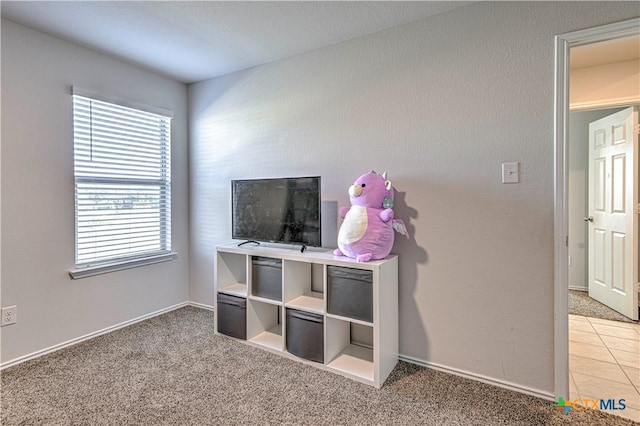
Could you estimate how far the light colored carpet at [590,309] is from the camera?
9.82 ft

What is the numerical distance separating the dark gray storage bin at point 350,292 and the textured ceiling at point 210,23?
166 centimetres

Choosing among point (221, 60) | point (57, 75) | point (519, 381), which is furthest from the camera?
point (221, 60)

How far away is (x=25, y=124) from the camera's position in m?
2.21

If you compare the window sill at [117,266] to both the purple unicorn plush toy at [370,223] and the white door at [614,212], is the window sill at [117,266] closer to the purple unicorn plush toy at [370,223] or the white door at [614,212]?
the purple unicorn plush toy at [370,223]

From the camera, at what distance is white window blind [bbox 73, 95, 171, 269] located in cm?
253

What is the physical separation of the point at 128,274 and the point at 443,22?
3.18m

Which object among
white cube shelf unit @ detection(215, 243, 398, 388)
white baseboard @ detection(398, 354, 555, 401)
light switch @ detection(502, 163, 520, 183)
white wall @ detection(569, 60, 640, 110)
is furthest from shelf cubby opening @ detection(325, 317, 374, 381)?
white wall @ detection(569, 60, 640, 110)

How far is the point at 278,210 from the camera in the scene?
2457mm

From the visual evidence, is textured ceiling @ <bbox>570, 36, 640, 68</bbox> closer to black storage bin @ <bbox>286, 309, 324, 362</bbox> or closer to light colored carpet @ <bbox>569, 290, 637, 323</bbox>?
light colored carpet @ <bbox>569, 290, 637, 323</bbox>

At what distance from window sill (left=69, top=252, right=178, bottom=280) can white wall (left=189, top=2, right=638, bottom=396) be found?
1.62m

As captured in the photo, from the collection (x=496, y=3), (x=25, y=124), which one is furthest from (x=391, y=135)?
(x=25, y=124)

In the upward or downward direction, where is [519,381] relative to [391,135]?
downward

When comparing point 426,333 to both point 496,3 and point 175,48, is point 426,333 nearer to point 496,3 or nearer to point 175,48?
point 496,3

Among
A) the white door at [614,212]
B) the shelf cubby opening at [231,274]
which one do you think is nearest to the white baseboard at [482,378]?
the shelf cubby opening at [231,274]
